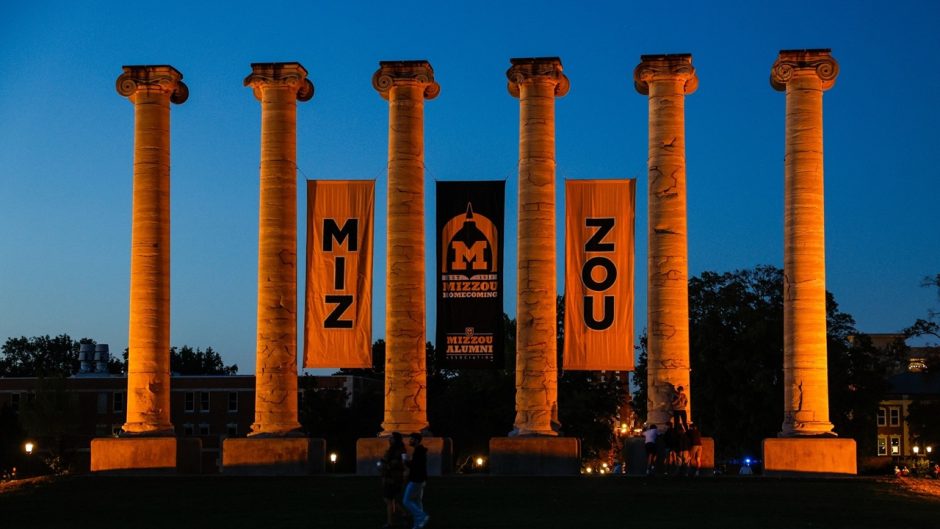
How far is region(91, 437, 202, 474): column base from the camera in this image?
5666 centimetres

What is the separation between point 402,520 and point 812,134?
26732 millimetres

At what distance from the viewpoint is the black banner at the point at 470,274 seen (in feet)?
184

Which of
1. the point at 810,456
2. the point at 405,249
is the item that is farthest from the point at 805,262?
the point at 405,249

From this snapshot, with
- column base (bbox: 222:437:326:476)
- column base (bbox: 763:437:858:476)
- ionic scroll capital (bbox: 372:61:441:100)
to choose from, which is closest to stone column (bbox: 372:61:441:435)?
ionic scroll capital (bbox: 372:61:441:100)

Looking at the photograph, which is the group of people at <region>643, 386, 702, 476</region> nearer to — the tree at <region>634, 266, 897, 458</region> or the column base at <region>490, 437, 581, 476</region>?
the column base at <region>490, 437, 581, 476</region>

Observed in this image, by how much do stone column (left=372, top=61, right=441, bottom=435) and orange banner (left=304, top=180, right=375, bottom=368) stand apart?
47.4 inches

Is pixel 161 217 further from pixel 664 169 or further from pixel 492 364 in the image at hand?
pixel 664 169

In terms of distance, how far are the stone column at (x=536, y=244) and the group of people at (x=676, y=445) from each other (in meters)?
4.54

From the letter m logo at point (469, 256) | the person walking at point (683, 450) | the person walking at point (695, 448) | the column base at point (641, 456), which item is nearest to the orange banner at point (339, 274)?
the letter m logo at point (469, 256)

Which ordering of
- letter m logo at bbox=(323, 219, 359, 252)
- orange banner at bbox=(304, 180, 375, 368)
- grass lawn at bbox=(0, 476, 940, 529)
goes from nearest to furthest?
1. grass lawn at bbox=(0, 476, 940, 529)
2. orange banner at bbox=(304, 180, 375, 368)
3. letter m logo at bbox=(323, 219, 359, 252)

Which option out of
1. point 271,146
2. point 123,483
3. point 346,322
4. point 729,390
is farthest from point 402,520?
point 729,390

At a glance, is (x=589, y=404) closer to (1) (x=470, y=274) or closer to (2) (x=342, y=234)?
(1) (x=470, y=274)

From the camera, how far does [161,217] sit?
58875 mm

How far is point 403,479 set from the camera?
118 feet
